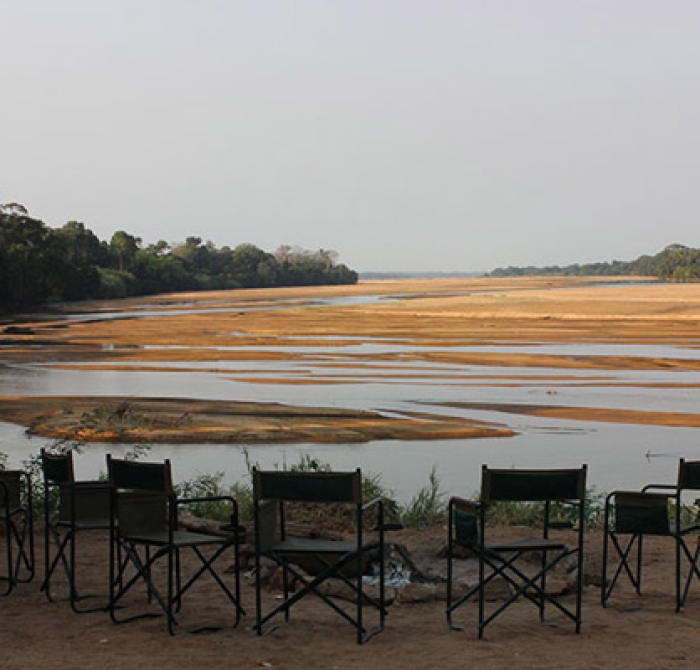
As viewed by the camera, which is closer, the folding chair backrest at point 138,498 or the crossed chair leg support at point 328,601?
the crossed chair leg support at point 328,601

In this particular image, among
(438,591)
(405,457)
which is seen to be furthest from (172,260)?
(438,591)

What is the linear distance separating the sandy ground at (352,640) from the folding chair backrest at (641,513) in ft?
1.81

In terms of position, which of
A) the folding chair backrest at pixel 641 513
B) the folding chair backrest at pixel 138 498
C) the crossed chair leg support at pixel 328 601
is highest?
the folding chair backrest at pixel 138 498

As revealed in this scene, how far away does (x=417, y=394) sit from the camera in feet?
88.2

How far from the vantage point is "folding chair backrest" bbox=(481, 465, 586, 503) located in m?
6.46

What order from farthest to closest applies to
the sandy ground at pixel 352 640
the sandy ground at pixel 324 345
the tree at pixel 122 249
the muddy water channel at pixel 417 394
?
the tree at pixel 122 249 < the sandy ground at pixel 324 345 < the muddy water channel at pixel 417 394 < the sandy ground at pixel 352 640

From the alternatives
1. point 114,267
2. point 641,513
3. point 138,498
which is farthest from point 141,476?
point 114,267

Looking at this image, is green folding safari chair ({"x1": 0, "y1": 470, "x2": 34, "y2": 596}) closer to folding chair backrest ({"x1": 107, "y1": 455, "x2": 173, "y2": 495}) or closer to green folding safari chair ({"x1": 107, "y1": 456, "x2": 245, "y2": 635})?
green folding safari chair ({"x1": 107, "y1": 456, "x2": 245, "y2": 635})

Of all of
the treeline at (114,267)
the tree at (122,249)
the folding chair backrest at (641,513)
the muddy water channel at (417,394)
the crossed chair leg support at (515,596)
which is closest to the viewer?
the crossed chair leg support at (515,596)

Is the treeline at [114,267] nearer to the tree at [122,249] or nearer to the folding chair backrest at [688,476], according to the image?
the tree at [122,249]

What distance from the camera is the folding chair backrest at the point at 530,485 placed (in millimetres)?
6457

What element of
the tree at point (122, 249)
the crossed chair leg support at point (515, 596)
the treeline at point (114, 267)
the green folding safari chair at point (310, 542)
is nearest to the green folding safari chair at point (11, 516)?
the green folding safari chair at point (310, 542)

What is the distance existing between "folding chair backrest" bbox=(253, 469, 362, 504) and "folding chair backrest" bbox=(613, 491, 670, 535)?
2.09 metres

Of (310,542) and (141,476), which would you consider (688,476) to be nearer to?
(310,542)
